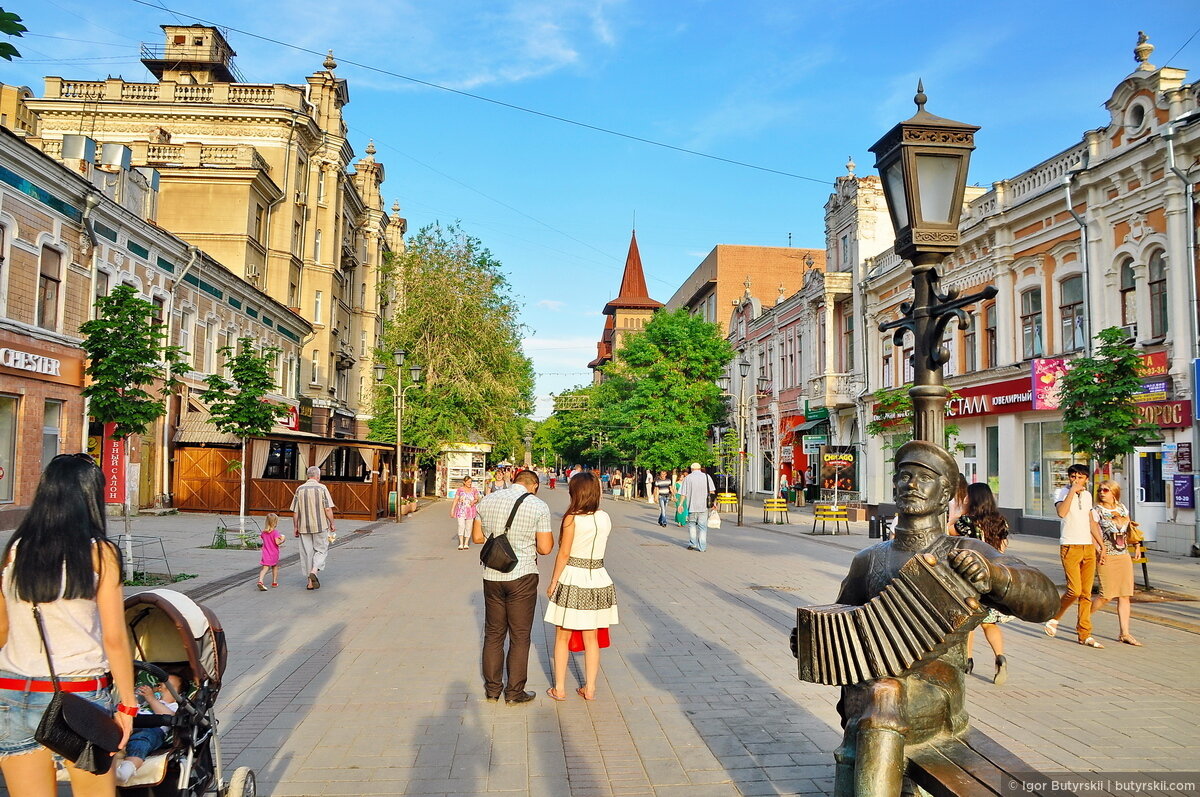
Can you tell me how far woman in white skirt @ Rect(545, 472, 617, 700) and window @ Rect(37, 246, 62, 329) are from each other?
713 inches

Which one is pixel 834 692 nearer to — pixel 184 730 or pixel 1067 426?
pixel 184 730

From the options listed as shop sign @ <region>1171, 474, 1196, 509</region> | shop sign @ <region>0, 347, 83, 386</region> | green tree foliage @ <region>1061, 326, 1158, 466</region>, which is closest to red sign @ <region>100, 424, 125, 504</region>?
shop sign @ <region>0, 347, 83, 386</region>

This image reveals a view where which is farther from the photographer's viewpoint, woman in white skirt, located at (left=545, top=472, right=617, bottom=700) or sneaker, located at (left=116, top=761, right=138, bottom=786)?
woman in white skirt, located at (left=545, top=472, right=617, bottom=700)

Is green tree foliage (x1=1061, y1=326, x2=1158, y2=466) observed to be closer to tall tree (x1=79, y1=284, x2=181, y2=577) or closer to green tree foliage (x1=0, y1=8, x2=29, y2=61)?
green tree foliage (x1=0, y1=8, x2=29, y2=61)

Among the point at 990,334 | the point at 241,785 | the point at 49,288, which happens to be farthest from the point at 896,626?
the point at 990,334

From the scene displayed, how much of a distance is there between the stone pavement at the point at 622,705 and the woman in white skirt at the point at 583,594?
307 millimetres

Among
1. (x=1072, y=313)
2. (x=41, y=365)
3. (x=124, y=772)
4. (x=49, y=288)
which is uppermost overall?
(x=1072, y=313)

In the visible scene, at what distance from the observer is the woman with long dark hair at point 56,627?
124 inches

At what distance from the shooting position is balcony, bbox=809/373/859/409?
35000mm

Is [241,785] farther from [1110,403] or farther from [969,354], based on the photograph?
[969,354]

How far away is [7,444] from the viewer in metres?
18.3

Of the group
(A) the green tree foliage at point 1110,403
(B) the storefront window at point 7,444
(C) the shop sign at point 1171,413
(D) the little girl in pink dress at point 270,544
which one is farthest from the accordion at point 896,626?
(B) the storefront window at point 7,444

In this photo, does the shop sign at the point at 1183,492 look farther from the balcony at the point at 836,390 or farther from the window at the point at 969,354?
the balcony at the point at 836,390

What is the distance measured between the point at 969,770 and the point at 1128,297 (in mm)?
20972
